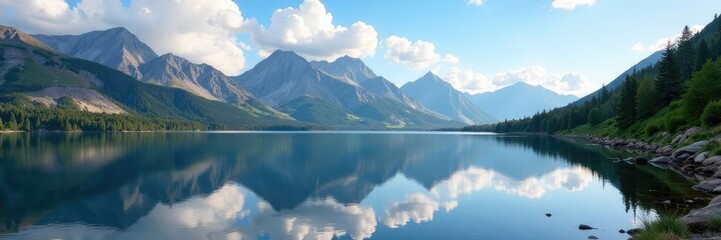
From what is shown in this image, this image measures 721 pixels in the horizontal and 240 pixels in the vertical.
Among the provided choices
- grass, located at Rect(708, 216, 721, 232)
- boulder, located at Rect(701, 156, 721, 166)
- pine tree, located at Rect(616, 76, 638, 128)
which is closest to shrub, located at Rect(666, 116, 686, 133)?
boulder, located at Rect(701, 156, 721, 166)

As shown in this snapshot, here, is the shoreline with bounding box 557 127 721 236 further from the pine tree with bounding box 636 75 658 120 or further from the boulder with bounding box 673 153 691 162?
the pine tree with bounding box 636 75 658 120

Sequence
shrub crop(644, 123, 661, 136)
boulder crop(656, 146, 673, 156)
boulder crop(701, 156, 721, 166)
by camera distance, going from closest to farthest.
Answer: boulder crop(701, 156, 721, 166) → boulder crop(656, 146, 673, 156) → shrub crop(644, 123, 661, 136)

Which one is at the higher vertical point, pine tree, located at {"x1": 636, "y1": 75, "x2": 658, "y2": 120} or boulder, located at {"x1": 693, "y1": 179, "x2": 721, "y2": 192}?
pine tree, located at {"x1": 636, "y1": 75, "x2": 658, "y2": 120}

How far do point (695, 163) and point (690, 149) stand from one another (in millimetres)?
6311

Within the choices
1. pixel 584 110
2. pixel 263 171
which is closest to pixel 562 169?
pixel 263 171

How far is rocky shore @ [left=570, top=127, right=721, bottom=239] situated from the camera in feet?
63.7

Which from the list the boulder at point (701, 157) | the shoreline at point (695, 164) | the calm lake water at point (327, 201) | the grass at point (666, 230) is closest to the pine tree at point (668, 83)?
the shoreline at point (695, 164)

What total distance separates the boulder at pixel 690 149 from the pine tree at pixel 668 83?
4900 centimetres

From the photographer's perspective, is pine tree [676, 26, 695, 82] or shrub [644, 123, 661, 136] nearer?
shrub [644, 123, 661, 136]

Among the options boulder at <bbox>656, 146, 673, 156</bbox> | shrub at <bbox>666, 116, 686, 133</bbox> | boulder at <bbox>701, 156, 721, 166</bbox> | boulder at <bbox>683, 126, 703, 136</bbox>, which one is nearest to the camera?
boulder at <bbox>701, 156, 721, 166</bbox>

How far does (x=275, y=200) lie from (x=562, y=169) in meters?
43.1

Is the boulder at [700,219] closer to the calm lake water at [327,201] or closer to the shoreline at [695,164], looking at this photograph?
the shoreline at [695,164]

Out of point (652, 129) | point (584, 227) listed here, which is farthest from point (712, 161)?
point (652, 129)

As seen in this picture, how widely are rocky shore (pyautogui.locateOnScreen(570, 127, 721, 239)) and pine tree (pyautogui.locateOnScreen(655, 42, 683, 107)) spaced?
70.1 ft
